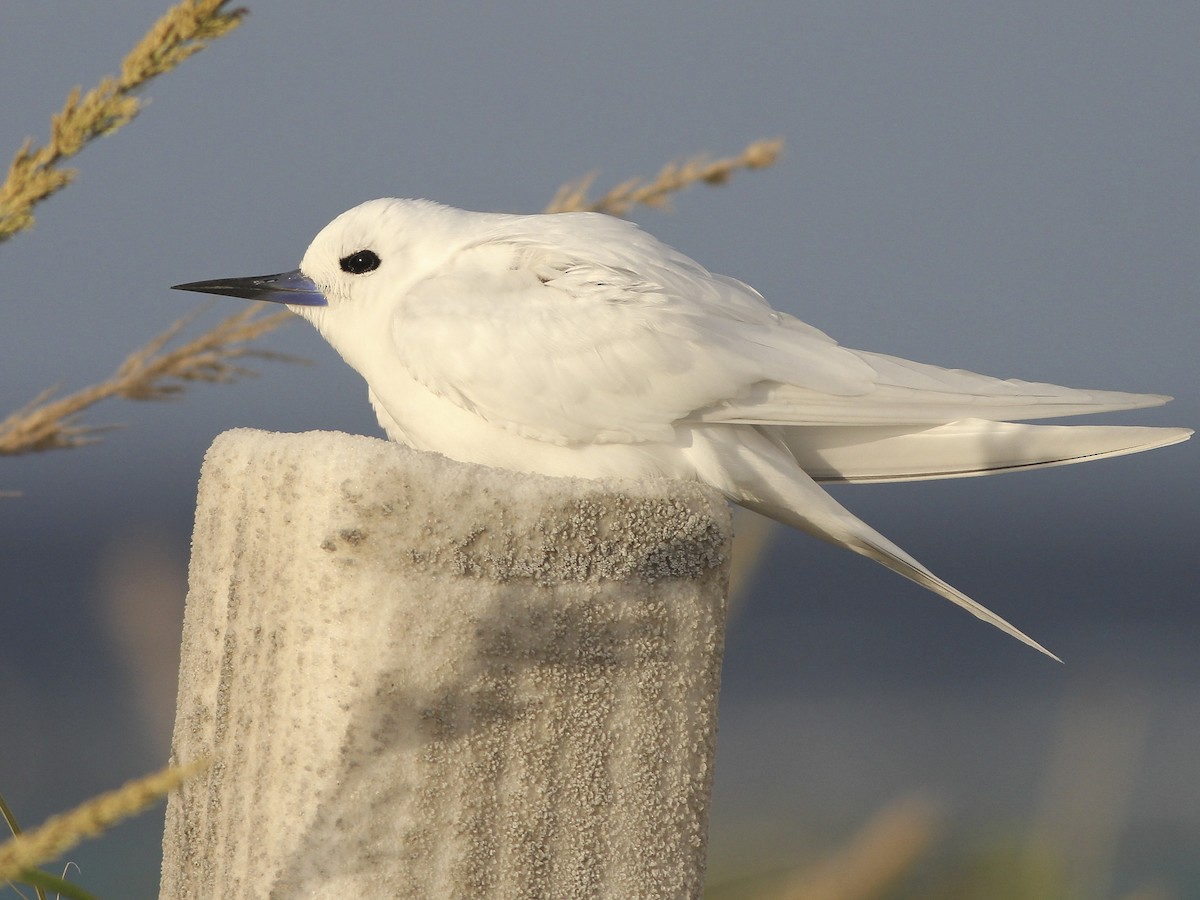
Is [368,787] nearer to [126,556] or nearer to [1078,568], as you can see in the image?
[126,556]

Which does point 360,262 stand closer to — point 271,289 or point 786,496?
point 271,289

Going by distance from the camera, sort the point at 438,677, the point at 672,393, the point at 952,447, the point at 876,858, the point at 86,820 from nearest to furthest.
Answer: the point at 86,820, the point at 438,677, the point at 876,858, the point at 672,393, the point at 952,447

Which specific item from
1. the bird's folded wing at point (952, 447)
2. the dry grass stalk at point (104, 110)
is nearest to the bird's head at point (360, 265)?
the bird's folded wing at point (952, 447)

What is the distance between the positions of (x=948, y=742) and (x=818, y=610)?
787 centimetres

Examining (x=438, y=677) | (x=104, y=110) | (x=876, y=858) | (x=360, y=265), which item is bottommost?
(x=876, y=858)

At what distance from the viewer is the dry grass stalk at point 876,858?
1.76 meters

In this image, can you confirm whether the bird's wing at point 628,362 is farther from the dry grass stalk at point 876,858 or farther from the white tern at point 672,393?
the dry grass stalk at point 876,858

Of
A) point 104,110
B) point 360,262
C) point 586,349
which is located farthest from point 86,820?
point 360,262

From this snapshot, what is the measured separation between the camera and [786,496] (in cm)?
220

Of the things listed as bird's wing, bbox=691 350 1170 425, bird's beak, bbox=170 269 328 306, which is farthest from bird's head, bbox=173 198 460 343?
bird's wing, bbox=691 350 1170 425

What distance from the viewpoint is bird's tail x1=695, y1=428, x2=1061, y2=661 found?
2172mm

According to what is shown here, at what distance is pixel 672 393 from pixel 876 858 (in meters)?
0.80

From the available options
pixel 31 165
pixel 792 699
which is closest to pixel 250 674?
pixel 31 165

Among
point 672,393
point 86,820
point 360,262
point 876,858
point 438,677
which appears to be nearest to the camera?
point 86,820
